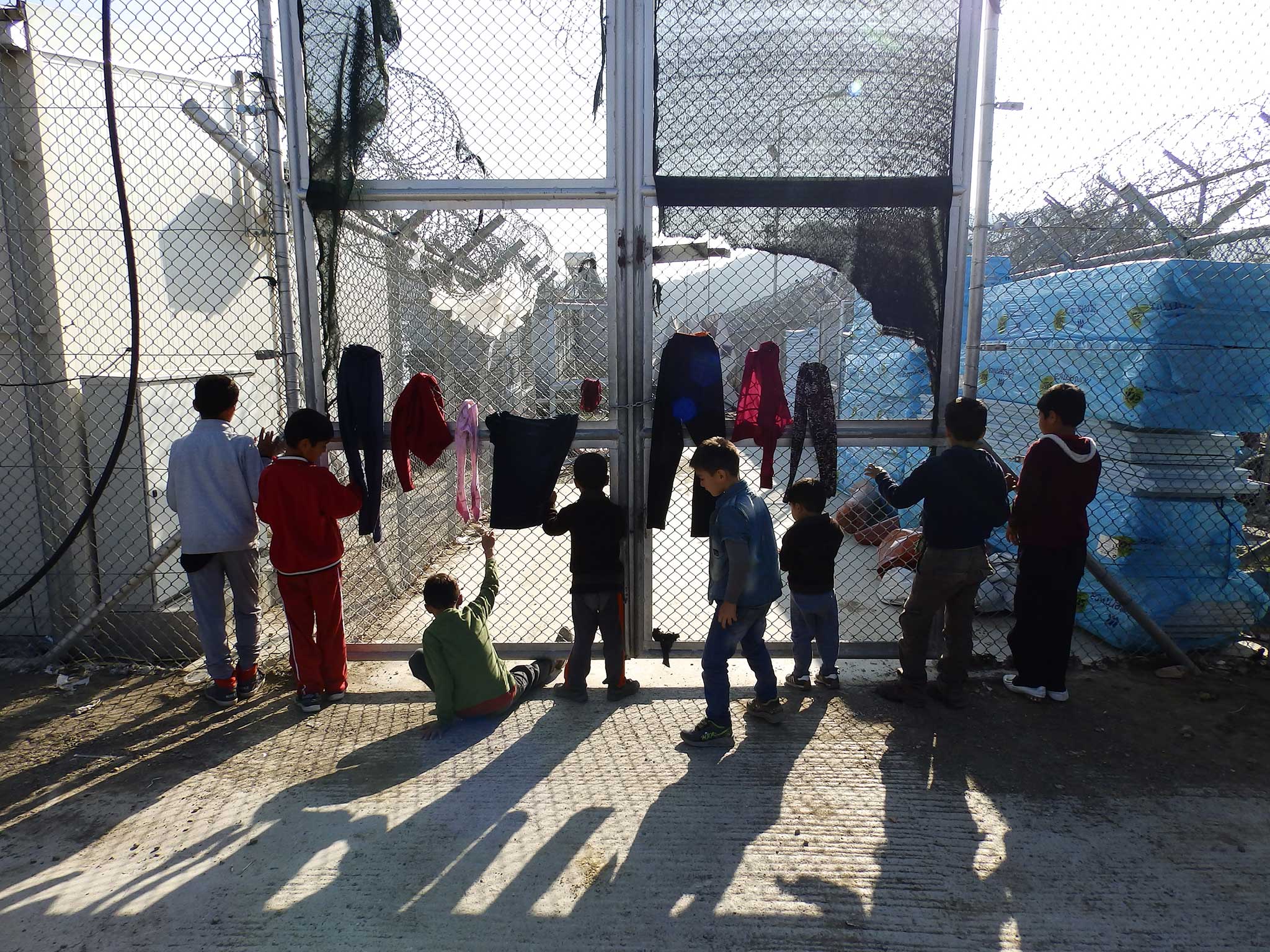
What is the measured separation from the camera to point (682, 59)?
12.2 ft

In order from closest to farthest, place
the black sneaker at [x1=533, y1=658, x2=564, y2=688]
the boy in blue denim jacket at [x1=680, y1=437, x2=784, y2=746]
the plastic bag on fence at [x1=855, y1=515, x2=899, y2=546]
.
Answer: the boy in blue denim jacket at [x1=680, y1=437, x2=784, y2=746] → the black sneaker at [x1=533, y1=658, x2=564, y2=688] → the plastic bag on fence at [x1=855, y1=515, x2=899, y2=546]

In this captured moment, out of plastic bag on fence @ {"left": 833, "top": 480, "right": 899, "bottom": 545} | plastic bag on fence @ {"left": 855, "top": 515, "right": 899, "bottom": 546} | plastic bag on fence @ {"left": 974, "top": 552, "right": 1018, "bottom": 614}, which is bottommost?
plastic bag on fence @ {"left": 974, "top": 552, "right": 1018, "bottom": 614}

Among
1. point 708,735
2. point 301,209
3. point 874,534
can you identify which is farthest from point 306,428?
point 874,534

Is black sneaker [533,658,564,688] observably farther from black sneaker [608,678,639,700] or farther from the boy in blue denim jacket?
the boy in blue denim jacket

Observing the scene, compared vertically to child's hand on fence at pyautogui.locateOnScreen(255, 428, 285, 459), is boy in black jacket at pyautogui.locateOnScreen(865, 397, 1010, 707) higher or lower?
lower

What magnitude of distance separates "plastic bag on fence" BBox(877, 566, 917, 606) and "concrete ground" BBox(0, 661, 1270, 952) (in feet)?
5.69

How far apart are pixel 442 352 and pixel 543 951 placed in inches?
133

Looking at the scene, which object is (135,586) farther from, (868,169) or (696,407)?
(868,169)

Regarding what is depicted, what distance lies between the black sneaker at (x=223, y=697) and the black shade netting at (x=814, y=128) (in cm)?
328

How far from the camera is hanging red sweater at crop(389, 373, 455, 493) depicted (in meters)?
3.89

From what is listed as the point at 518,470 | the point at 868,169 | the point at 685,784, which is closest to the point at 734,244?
the point at 868,169

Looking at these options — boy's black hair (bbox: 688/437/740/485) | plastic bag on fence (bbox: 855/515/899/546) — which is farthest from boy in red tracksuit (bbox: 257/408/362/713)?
plastic bag on fence (bbox: 855/515/899/546)

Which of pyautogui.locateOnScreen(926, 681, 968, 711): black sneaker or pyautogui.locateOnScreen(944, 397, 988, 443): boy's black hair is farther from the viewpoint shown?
pyautogui.locateOnScreen(926, 681, 968, 711): black sneaker

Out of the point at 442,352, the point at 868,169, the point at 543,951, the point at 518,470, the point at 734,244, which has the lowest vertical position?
the point at 543,951
